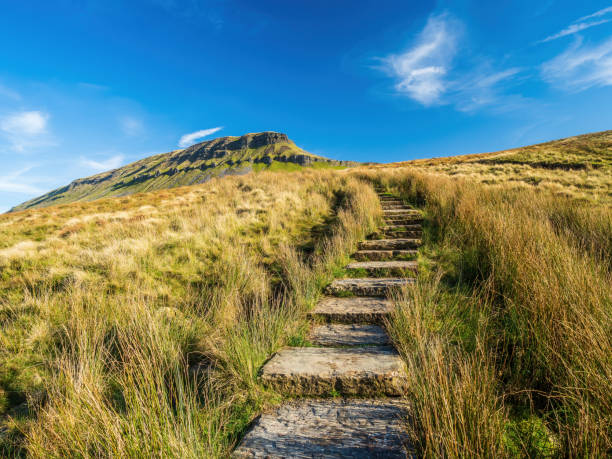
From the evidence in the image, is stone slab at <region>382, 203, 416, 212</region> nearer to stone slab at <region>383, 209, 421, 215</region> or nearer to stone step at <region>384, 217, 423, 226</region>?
stone slab at <region>383, 209, 421, 215</region>

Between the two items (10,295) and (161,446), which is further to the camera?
(10,295)

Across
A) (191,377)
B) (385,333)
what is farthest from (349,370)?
(191,377)

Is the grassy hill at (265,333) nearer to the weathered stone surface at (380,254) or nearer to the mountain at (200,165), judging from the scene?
the weathered stone surface at (380,254)

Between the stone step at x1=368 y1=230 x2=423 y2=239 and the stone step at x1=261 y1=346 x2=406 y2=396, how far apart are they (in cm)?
391

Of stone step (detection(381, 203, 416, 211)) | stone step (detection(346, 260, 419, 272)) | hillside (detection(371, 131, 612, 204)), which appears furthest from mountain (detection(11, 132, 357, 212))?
stone step (detection(346, 260, 419, 272))

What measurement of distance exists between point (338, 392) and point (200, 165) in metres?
165

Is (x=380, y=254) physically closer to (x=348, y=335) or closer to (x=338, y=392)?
(x=348, y=335)

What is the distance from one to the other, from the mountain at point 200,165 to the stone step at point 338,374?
11075 cm

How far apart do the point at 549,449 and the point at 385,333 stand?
1398mm

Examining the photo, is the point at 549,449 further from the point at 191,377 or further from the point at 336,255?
the point at 336,255

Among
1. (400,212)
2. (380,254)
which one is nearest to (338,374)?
(380,254)

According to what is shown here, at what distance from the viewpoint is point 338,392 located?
188 cm

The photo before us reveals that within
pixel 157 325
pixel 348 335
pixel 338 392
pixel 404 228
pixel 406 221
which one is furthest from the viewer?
pixel 406 221

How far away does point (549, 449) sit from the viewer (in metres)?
1.23
